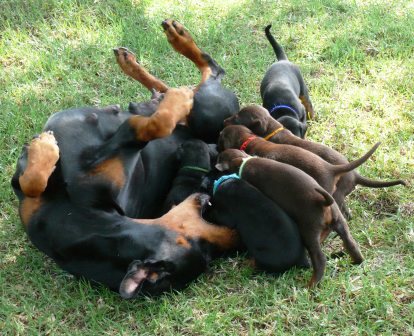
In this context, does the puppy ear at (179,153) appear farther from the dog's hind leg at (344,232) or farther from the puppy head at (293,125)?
the dog's hind leg at (344,232)

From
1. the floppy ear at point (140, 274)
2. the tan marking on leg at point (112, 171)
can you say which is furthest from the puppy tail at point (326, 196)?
the tan marking on leg at point (112, 171)

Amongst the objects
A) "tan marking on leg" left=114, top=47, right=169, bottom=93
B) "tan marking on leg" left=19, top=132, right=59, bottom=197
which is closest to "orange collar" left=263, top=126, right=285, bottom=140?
"tan marking on leg" left=114, top=47, right=169, bottom=93

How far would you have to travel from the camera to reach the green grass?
12.1 feet

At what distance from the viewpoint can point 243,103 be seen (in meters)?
5.64

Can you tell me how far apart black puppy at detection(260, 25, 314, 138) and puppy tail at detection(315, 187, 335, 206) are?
1.28 metres

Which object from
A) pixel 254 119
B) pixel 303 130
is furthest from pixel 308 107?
pixel 254 119

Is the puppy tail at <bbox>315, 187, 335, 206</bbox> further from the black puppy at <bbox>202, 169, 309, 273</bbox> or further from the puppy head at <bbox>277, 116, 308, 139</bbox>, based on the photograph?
the puppy head at <bbox>277, 116, 308, 139</bbox>

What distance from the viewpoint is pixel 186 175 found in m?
4.59

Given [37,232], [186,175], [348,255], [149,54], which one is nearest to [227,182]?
[186,175]

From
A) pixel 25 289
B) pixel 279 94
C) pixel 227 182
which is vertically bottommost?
pixel 25 289

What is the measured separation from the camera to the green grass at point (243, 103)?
3693 millimetres

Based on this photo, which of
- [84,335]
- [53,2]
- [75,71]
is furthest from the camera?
[53,2]

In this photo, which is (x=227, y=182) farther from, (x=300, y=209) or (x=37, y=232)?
(x=37, y=232)

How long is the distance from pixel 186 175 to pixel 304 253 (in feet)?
3.64
